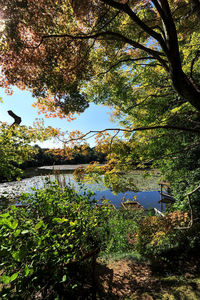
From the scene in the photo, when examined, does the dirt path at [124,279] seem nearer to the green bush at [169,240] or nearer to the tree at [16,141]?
the green bush at [169,240]

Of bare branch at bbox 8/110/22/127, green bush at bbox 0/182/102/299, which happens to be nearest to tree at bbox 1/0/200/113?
bare branch at bbox 8/110/22/127

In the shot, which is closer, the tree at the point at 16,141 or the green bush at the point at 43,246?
the green bush at the point at 43,246

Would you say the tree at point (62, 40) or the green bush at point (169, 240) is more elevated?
the tree at point (62, 40)

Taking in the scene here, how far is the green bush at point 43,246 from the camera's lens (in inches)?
39.6

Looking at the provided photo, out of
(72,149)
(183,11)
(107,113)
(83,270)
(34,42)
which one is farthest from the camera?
(107,113)

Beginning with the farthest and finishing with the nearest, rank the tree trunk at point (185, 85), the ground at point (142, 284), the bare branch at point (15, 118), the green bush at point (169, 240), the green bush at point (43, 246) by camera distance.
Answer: the bare branch at point (15, 118)
the green bush at point (169, 240)
the ground at point (142, 284)
the tree trunk at point (185, 85)
the green bush at point (43, 246)

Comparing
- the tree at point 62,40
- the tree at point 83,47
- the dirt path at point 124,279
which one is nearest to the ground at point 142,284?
the dirt path at point 124,279

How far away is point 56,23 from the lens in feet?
9.67

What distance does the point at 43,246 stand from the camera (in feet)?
3.70

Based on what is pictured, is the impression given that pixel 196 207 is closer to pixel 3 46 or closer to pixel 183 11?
pixel 183 11

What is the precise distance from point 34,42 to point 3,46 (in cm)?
72

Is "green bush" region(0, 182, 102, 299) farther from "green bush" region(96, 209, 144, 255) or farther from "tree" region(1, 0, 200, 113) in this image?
"tree" region(1, 0, 200, 113)

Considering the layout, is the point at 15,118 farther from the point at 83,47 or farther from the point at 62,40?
the point at 83,47

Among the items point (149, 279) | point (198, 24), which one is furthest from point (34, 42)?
point (149, 279)
